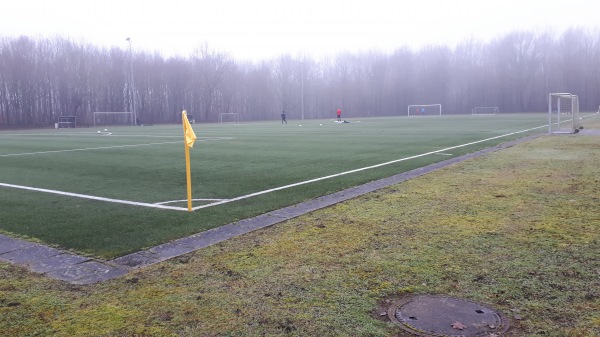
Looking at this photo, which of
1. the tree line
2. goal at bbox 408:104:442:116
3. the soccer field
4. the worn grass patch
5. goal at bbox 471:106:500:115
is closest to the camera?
the worn grass patch

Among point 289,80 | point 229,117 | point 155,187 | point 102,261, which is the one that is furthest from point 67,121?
point 102,261

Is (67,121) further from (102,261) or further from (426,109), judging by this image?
(426,109)

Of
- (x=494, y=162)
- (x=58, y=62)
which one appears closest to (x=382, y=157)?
(x=494, y=162)

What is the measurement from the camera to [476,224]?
18.0 feet

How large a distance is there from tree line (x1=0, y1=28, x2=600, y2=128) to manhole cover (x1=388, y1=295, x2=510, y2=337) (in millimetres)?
60534

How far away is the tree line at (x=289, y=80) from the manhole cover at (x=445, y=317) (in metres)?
60.5

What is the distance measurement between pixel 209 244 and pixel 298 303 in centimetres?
179

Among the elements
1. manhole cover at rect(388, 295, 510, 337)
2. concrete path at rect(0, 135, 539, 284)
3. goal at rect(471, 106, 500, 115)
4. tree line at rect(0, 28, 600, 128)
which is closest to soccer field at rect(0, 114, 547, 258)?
concrete path at rect(0, 135, 539, 284)

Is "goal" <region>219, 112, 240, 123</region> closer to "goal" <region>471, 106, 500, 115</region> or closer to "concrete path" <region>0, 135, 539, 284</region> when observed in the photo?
"goal" <region>471, 106, 500, 115</region>

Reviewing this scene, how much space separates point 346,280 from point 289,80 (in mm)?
94526

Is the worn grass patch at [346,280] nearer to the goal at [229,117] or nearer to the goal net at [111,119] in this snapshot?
the goal net at [111,119]

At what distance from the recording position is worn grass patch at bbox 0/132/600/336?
3119 mm

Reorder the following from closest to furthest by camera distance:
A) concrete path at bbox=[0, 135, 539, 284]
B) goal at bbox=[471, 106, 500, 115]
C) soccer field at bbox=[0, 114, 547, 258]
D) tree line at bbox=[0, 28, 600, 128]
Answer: concrete path at bbox=[0, 135, 539, 284]
soccer field at bbox=[0, 114, 547, 258]
tree line at bbox=[0, 28, 600, 128]
goal at bbox=[471, 106, 500, 115]

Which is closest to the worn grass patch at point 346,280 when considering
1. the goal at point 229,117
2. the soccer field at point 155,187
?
the soccer field at point 155,187
